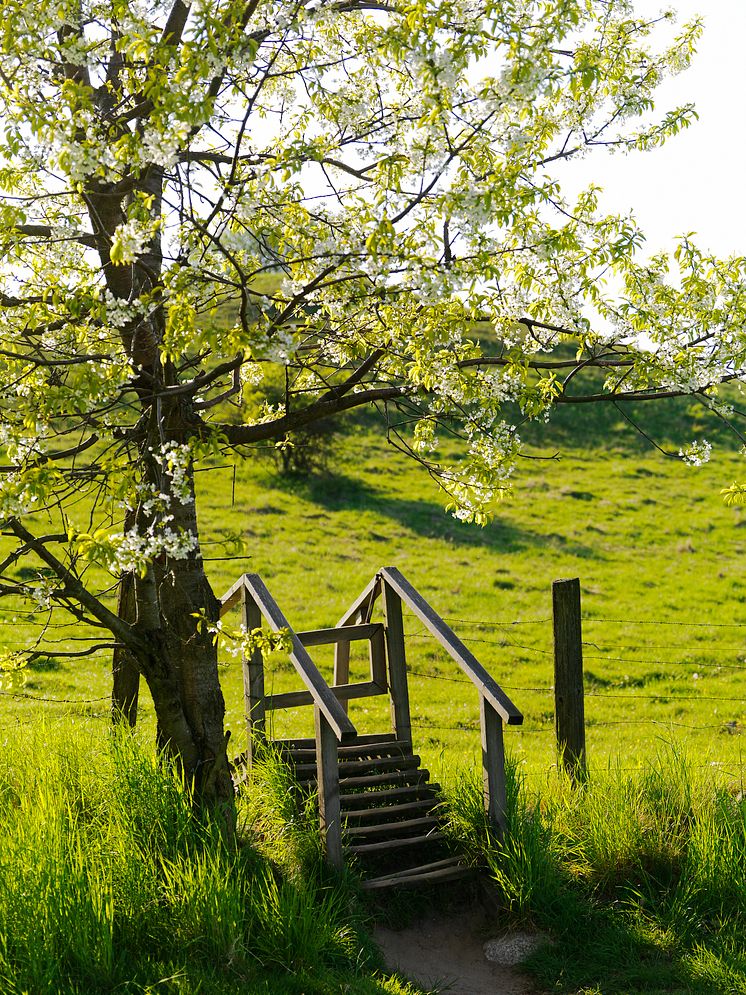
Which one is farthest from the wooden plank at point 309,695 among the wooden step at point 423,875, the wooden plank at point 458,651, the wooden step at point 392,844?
the wooden step at point 423,875

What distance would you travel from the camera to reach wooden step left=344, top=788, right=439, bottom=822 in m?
7.19

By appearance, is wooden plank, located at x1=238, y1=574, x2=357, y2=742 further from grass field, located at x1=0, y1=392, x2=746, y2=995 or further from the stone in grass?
the stone in grass

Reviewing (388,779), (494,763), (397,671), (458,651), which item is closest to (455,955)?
(494,763)

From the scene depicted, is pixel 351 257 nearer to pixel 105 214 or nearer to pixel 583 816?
pixel 105 214

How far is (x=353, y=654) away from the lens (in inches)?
664

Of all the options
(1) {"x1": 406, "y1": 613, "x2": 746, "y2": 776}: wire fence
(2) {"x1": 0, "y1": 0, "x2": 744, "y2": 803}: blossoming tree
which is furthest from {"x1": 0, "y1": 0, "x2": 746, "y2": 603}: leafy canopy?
(1) {"x1": 406, "y1": 613, "x2": 746, "y2": 776}: wire fence

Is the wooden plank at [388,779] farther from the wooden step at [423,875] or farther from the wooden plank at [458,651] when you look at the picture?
the wooden plank at [458,651]

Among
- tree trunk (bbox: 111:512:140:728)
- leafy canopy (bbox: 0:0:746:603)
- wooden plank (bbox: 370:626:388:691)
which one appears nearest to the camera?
leafy canopy (bbox: 0:0:746:603)

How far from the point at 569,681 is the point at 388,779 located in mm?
1615

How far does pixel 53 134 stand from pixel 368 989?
484cm

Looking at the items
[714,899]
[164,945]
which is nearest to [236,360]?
→ [164,945]

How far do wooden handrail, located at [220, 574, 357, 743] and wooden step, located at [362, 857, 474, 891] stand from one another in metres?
0.97

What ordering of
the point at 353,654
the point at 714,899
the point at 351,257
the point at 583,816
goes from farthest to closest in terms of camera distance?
the point at 353,654
the point at 583,816
the point at 714,899
the point at 351,257

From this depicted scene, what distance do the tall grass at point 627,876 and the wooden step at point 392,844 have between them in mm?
182
